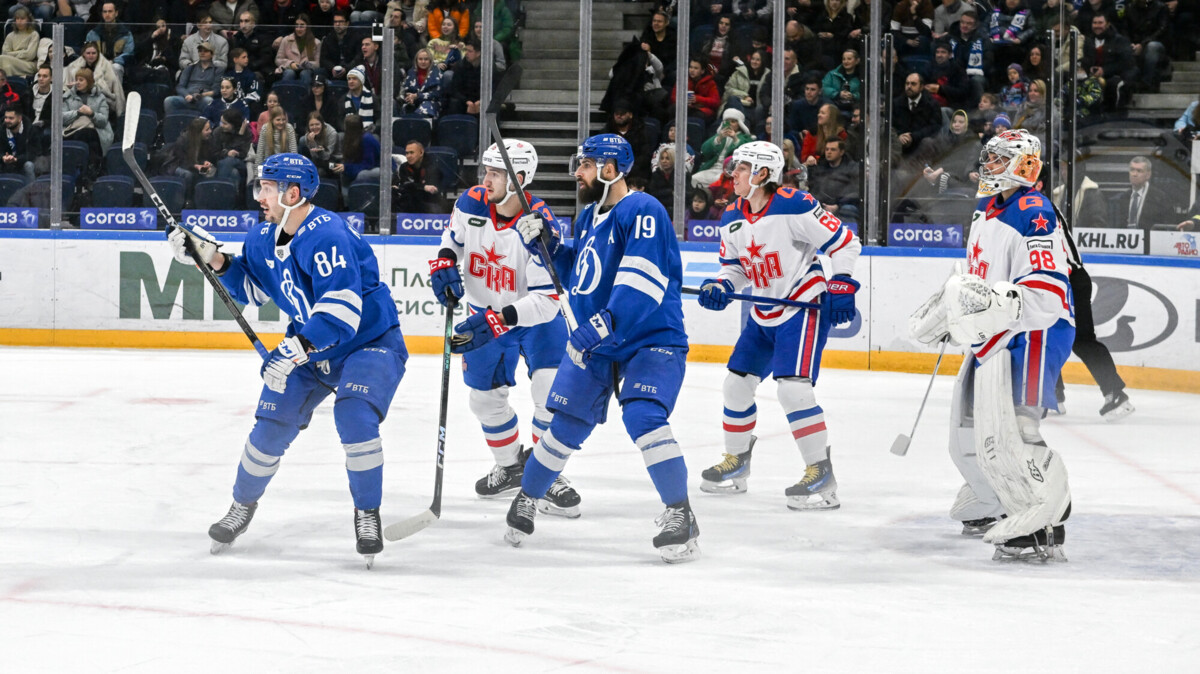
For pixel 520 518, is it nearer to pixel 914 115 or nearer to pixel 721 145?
pixel 721 145

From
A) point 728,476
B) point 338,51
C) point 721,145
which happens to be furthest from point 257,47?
point 728,476

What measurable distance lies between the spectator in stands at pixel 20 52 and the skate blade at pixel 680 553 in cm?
662

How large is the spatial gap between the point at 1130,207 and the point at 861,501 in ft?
12.6

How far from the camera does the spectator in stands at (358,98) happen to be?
8609 millimetres

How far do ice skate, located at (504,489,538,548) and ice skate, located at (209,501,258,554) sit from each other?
0.72 m

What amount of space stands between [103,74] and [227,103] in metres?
0.83

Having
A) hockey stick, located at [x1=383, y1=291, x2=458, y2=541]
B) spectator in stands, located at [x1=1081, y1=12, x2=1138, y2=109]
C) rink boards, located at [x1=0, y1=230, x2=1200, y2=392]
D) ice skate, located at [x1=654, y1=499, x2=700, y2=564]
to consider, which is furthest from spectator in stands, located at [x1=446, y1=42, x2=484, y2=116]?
ice skate, located at [x1=654, y1=499, x2=700, y2=564]

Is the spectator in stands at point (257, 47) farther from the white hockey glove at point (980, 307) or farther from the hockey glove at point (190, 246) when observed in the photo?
the white hockey glove at point (980, 307)

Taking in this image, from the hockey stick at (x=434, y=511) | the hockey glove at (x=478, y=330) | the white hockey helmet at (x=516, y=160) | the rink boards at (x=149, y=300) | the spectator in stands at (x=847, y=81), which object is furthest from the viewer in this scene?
the rink boards at (x=149, y=300)

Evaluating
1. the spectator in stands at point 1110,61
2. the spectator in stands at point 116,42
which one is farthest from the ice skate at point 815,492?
the spectator in stands at point 116,42

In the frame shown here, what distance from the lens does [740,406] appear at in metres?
4.90

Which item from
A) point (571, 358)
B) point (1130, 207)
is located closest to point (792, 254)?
point (571, 358)

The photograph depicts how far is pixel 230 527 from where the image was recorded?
149 inches

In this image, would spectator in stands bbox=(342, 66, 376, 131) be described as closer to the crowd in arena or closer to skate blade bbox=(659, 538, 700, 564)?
the crowd in arena
